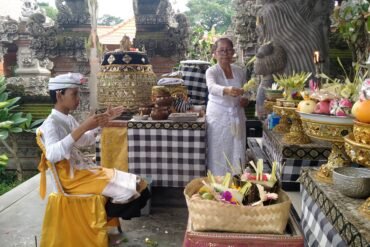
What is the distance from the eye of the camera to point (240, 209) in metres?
1.44

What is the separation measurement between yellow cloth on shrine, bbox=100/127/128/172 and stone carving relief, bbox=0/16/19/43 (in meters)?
7.96

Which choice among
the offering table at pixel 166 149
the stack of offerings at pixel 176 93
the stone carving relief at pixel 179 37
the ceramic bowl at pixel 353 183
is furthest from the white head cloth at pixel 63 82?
the stone carving relief at pixel 179 37

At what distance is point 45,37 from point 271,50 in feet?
17.6

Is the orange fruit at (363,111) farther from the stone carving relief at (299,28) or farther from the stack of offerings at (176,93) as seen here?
the stone carving relief at (299,28)

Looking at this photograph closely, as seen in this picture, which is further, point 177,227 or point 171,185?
point 171,185

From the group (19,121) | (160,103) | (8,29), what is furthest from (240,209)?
(8,29)

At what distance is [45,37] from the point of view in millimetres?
7945

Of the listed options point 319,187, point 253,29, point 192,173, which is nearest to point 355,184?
point 319,187

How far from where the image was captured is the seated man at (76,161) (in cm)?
237

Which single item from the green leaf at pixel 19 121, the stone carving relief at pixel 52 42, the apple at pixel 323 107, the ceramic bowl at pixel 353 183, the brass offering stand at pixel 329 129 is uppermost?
the stone carving relief at pixel 52 42

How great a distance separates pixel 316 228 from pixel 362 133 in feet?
1.60

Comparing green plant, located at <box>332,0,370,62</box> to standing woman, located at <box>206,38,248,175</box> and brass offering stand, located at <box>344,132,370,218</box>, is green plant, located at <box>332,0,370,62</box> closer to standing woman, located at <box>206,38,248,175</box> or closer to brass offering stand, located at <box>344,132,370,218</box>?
standing woman, located at <box>206,38,248,175</box>

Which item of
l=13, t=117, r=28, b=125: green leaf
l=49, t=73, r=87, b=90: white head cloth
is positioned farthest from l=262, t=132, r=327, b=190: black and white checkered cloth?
l=13, t=117, r=28, b=125: green leaf

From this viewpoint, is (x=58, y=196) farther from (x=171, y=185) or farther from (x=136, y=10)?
(x=136, y=10)
